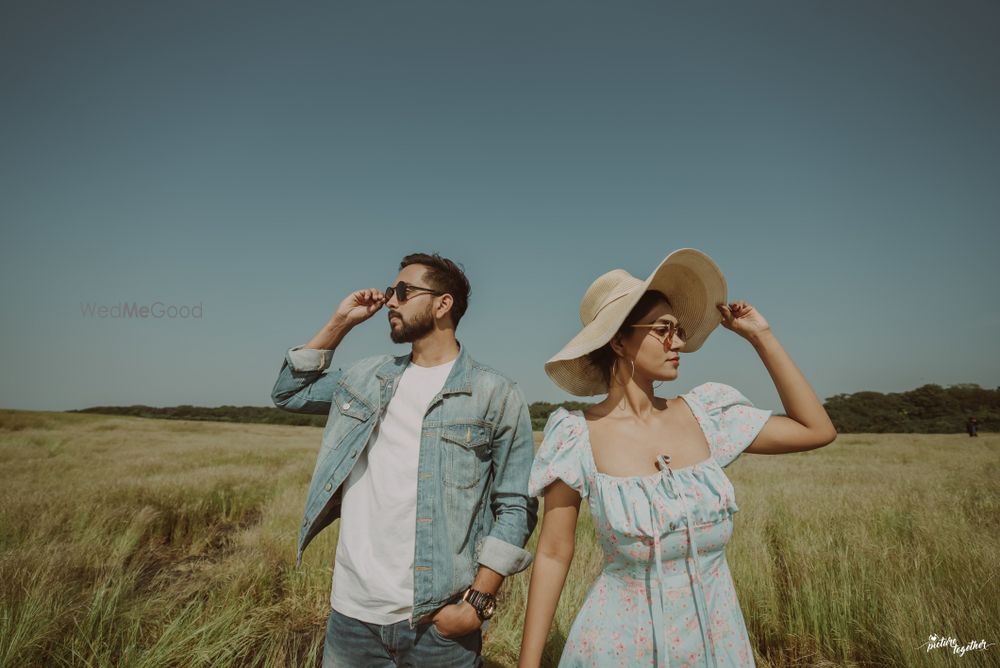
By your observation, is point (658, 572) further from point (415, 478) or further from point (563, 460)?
point (415, 478)

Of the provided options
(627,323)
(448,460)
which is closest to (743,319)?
(627,323)

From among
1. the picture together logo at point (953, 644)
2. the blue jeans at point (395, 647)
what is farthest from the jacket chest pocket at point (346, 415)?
the picture together logo at point (953, 644)

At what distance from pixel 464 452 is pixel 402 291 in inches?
37.6

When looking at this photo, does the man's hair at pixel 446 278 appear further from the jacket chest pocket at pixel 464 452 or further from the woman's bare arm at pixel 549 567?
the woman's bare arm at pixel 549 567

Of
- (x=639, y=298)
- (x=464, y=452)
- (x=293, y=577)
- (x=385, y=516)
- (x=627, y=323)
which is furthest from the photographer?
(x=293, y=577)

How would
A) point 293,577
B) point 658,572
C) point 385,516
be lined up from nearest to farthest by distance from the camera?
point 658,572, point 385,516, point 293,577

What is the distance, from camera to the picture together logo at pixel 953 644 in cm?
278

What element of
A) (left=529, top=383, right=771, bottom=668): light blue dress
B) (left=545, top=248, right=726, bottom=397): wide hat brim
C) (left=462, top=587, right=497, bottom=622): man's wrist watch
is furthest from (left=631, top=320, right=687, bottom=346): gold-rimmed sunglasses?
(left=462, top=587, right=497, bottom=622): man's wrist watch

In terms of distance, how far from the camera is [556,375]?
2.26 m

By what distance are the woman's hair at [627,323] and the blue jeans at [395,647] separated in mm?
1343

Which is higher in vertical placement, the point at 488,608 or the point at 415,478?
the point at 415,478

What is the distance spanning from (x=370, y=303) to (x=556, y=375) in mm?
1166

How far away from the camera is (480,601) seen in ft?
6.79

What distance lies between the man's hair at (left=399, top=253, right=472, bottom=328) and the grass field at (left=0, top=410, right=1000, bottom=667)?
2550 mm
